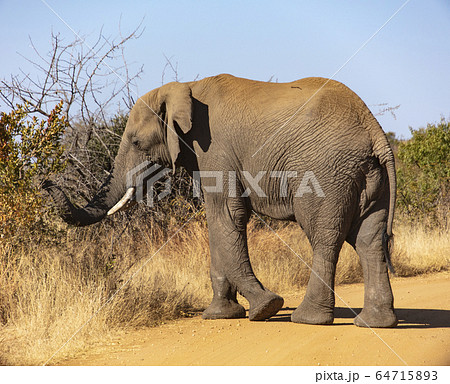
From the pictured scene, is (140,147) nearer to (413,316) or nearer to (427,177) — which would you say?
(413,316)

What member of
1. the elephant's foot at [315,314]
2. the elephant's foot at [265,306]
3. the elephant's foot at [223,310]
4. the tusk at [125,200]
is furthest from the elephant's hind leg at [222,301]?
the tusk at [125,200]

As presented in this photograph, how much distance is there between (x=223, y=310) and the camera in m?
7.41

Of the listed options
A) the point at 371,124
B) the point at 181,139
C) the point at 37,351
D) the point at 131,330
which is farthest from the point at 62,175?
the point at 371,124

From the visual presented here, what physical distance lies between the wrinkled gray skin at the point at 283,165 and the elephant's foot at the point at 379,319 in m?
0.01

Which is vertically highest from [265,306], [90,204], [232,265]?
[90,204]

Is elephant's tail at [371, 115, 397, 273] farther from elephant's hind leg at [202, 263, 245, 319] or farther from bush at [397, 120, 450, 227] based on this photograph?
bush at [397, 120, 450, 227]

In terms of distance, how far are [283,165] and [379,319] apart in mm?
2014

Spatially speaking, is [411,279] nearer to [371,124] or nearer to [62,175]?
[371,124]

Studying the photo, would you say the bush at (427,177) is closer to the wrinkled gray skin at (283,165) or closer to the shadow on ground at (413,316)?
the shadow on ground at (413,316)

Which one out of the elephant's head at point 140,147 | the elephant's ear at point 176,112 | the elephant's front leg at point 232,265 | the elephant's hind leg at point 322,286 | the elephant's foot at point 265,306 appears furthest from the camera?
the elephant's head at point 140,147

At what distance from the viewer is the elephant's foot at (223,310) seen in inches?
292

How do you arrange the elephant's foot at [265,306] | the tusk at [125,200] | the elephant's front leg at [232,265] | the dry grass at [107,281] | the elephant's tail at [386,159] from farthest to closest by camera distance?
the tusk at [125,200] < the elephant's front leg at [232,265] < the elephant's foot at [265,306] < the elephant's tail at [386,159] < the dry grass at [107,281]

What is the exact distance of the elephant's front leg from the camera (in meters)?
7.08

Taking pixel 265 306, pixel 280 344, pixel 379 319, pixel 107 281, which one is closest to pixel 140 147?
pixel 107 281
